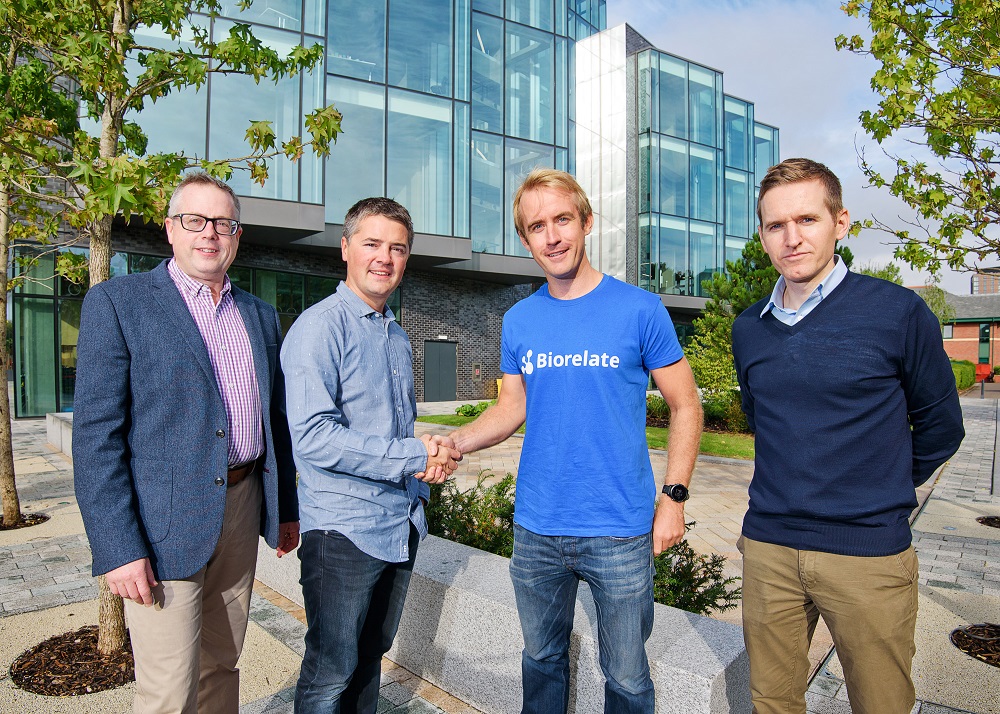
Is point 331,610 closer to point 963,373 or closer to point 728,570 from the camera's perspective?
point 728,570

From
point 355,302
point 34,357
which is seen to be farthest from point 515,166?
point 355,302

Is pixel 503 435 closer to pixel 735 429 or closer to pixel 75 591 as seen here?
pixel 75 591

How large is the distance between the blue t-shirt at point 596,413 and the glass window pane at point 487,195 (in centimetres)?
2097

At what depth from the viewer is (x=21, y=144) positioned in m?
3.78

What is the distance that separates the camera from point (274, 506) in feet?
8.09

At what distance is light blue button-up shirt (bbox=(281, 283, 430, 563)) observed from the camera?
2139 mm

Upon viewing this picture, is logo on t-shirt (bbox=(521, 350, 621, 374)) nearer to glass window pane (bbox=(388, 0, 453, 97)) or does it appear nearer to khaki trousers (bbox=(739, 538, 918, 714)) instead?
khaki trousers (bbox=(739, 538, 918, 714))

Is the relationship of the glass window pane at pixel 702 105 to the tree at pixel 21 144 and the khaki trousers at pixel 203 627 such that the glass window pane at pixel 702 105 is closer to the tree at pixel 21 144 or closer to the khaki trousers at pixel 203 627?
the tree at pixel 21 144

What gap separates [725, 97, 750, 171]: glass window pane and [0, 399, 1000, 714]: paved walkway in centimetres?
2580

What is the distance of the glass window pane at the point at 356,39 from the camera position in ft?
62.9

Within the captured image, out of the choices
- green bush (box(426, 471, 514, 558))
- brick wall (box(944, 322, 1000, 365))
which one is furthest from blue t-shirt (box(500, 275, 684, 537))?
brick wall (box(944, 322, 1000, 365))

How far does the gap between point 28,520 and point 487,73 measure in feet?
67.5

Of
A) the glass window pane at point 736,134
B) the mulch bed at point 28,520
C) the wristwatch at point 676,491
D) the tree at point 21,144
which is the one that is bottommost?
the mulch bed at point 28,520

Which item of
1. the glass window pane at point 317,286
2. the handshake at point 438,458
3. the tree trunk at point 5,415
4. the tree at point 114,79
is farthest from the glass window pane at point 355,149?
the handshake at point 438,458
